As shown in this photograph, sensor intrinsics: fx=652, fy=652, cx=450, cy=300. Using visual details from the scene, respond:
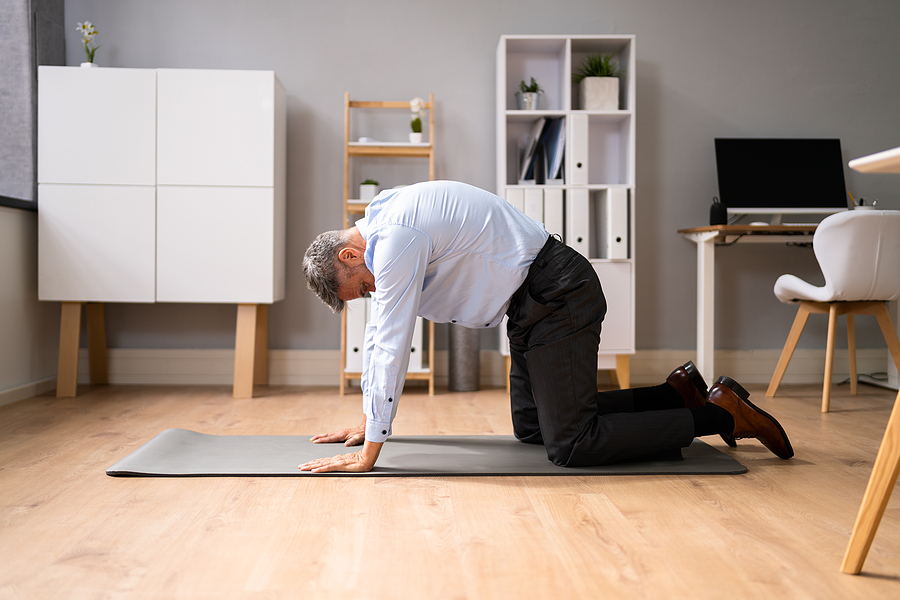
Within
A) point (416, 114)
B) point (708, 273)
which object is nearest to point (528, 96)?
point (416, 114)

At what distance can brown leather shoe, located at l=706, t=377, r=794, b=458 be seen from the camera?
188cm

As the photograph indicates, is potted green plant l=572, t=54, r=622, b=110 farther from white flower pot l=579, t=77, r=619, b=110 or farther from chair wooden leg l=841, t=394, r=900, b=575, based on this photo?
chair wooden leg l=841, t=394, r=900, b=575

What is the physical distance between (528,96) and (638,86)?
70 cm

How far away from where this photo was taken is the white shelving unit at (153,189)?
3045 millimetres

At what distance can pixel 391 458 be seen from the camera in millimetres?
1942

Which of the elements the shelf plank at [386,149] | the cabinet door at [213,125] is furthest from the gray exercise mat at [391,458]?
Answer: the shelf plank at [386,149]

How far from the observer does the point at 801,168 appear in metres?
3.49

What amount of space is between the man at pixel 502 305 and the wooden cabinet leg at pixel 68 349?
1913mm

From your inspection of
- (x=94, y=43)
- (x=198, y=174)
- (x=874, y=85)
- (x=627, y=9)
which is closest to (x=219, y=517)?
(x=198, y=174)

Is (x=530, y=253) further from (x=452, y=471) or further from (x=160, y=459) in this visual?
(x=160, y=459)

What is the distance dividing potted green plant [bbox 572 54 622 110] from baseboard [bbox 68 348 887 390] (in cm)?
134

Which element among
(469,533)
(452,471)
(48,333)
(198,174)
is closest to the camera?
(469,533)

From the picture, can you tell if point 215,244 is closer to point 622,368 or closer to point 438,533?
point 622,368

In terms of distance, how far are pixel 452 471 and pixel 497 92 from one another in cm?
232
